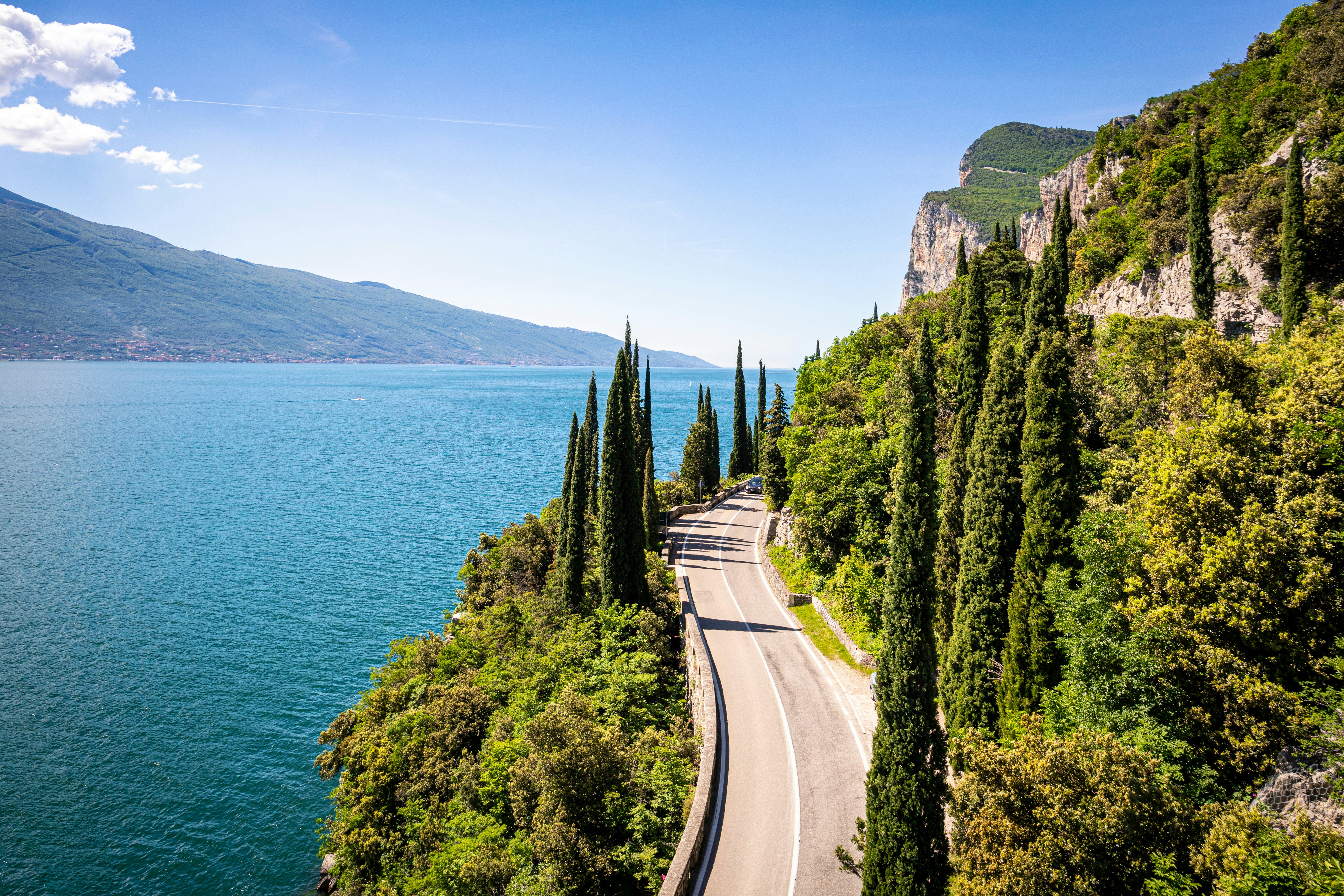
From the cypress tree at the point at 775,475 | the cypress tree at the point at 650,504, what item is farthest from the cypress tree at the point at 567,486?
the cypress tree at the point at 775,475

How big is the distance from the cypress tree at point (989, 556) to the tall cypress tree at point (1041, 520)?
0.38 metres

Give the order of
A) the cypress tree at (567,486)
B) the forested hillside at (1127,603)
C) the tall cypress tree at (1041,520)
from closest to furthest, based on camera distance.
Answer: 1. the forested hillside at (1127,603)
2. the tall cypress tree at (1041,520)
3. the cypress tree at (567,486)

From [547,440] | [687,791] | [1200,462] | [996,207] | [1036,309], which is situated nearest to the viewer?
[1200,462]

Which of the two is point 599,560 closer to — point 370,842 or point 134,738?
point 370,842

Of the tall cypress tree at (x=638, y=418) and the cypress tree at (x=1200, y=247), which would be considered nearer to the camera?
the cypress tree at (x=1200, y=247)

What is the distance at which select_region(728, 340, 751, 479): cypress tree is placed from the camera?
69.8 metres

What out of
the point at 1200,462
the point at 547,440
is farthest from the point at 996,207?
the point at 1200,462

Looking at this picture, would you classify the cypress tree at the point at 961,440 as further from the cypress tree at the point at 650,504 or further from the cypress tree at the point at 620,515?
the cypress tree at the point at 650,504

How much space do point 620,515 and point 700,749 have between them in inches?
495

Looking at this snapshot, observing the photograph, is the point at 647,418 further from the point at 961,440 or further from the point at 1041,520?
the point at 1041,520

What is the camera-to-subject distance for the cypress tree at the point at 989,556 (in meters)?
19.6

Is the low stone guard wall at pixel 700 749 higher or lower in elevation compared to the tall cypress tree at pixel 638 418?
lower

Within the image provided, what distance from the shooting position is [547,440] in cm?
12462

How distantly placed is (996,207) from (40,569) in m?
→ 194
